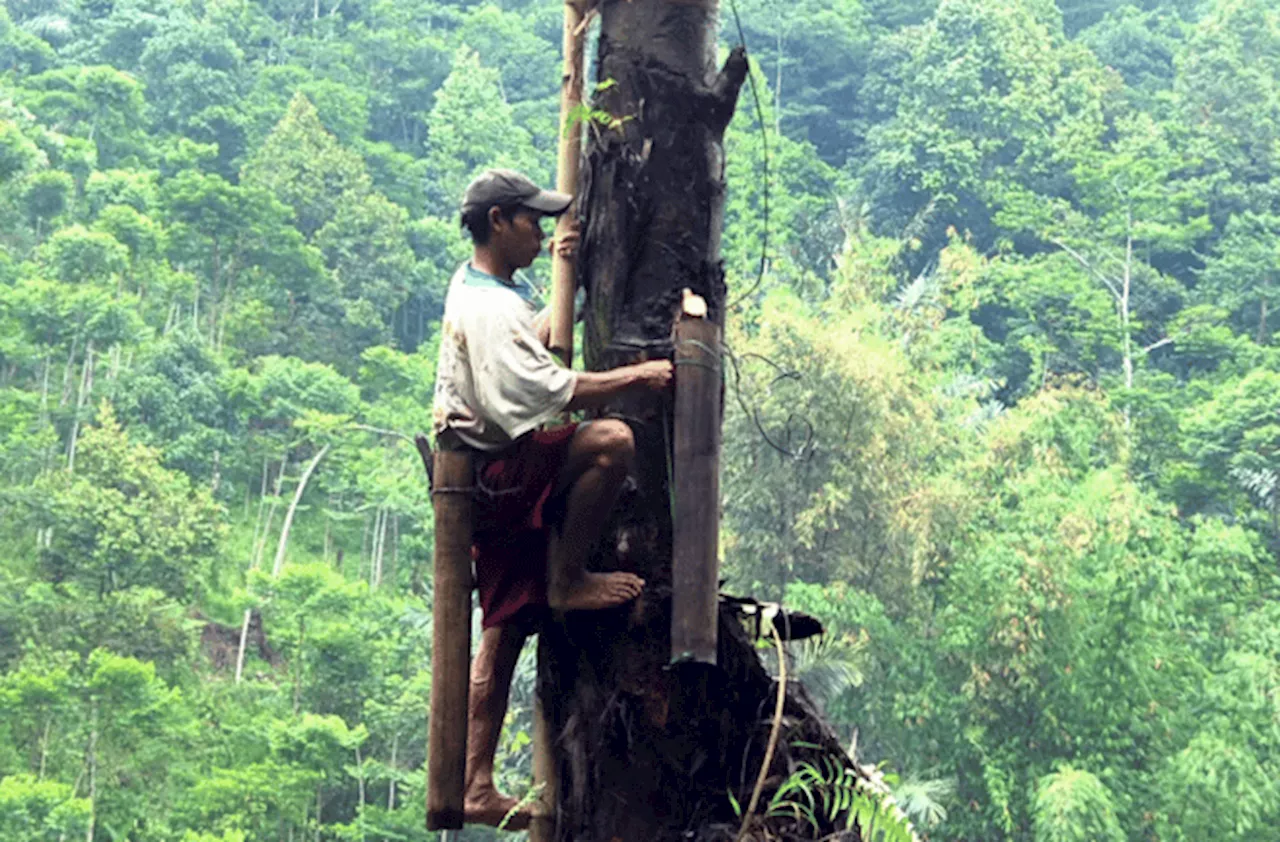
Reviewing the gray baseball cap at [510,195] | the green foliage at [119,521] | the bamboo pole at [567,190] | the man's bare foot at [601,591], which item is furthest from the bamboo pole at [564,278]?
the green foliage at [119,521]

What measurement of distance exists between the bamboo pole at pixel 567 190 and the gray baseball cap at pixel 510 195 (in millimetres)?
99

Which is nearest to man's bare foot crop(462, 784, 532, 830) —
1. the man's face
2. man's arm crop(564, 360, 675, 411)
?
man's arm crop(564, 360, 675, 411)

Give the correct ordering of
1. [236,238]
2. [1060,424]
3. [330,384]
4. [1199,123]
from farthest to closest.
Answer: [1199,123] → [236,238] → [330,384] → [1060,424]

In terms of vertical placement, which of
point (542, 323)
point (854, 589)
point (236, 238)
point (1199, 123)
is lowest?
point (542, 323)

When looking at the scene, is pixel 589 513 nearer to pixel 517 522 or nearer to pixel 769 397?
pixel 517 522

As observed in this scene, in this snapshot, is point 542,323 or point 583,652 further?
point 542,323

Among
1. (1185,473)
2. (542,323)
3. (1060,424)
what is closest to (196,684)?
(1060,424)

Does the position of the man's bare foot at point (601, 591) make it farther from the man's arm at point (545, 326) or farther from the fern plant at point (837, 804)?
the man's arm at point (545, 326)

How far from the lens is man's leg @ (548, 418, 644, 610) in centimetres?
356

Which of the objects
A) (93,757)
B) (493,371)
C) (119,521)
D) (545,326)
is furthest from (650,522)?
(119,521)

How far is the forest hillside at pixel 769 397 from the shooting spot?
74.1 ft

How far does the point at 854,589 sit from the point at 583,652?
19778 millimetres

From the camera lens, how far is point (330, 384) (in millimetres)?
34812

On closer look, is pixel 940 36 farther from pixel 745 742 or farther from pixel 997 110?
pixel 745 742
